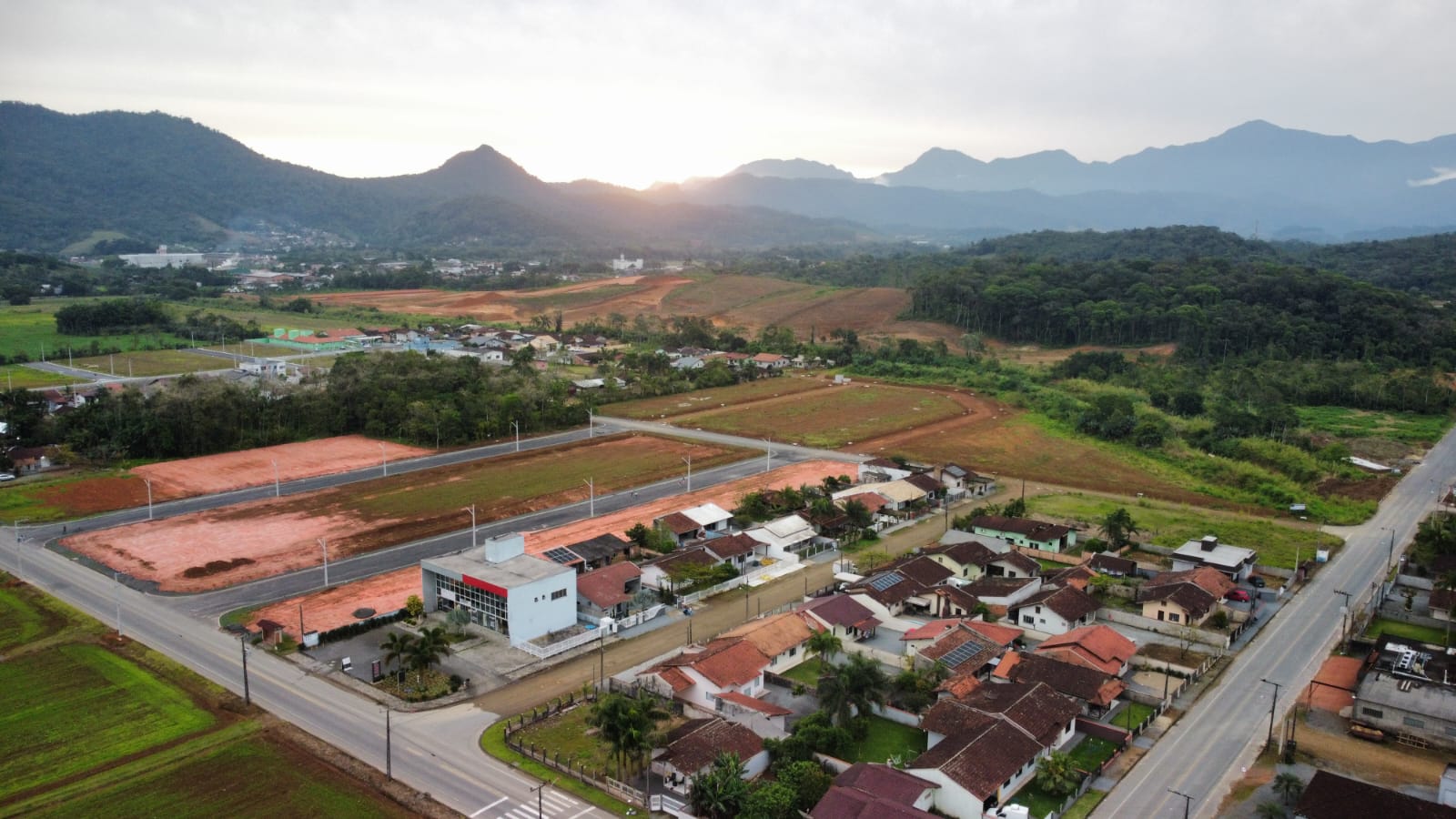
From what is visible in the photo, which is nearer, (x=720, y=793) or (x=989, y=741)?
(x=720, y=793)

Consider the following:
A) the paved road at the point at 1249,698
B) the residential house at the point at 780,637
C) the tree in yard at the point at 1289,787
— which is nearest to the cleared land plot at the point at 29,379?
the residential house at the point at 780,637

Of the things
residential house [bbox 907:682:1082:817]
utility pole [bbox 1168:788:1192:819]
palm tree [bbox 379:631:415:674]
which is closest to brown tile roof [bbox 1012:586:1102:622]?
residential house [bbox 907:682:1082:817]

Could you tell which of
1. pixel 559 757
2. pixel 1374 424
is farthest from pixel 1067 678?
pixel 1374 424

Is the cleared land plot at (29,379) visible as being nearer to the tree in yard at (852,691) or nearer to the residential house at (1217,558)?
the tree in yard at (852,691)

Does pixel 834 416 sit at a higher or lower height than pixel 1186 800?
lower

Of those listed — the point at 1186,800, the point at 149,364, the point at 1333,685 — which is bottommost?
the point at 149,364

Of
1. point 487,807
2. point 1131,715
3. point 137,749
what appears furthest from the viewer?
point 1131,715

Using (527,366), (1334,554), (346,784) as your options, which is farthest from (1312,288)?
(346,784)

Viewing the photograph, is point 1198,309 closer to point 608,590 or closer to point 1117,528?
point 1117,528
